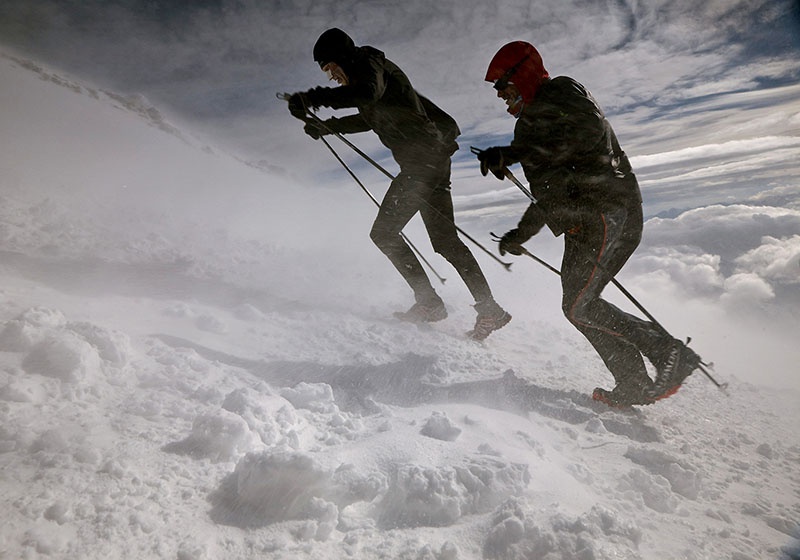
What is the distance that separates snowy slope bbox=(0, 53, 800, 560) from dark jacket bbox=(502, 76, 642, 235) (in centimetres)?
131

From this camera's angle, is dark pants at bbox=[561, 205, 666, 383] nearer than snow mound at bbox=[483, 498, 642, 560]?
No

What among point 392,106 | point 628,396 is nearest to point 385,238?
point 392,106

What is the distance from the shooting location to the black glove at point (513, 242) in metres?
2.82

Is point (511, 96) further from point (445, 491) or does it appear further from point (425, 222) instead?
point (445, 491)

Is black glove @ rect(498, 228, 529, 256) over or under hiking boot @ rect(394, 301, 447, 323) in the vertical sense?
over

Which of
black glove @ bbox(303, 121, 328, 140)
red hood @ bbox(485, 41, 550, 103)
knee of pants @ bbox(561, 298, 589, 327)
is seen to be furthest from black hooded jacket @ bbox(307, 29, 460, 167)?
knee of pants @ bbox(561, 298, 589, 327)

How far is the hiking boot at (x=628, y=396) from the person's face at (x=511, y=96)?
200 cm

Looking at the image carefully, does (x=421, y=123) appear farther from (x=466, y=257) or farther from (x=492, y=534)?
(x=492, y=534)

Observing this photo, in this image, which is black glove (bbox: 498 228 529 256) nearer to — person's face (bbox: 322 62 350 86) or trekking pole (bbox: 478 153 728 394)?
trekking pole (bbox: 478 153 728 394)

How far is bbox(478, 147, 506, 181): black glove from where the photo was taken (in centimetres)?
245

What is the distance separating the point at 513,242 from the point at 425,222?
109cm

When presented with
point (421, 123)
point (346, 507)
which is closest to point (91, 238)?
point (421, 123)

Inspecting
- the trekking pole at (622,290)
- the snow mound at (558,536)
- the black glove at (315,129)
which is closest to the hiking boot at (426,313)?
the trekking pole at (622,290)

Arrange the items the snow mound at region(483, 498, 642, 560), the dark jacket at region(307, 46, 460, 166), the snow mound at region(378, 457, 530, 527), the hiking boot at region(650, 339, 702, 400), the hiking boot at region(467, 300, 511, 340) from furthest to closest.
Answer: the hiking boot at region(467, 300, 511, 340), the dark jacket at region(307, 46, 460, 166), the hiking boot at region(650, 339, 702, 400), the snow mound at region(378, 457, 530, 527), the snow mound at region(483, 498, 642, 560)
